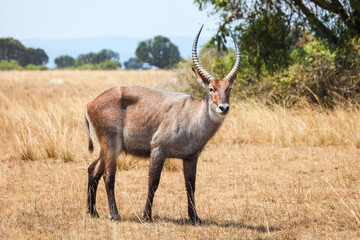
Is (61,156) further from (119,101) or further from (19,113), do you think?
(119,101)

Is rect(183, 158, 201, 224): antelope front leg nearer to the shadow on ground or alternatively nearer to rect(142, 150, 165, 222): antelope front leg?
the shadow on ground

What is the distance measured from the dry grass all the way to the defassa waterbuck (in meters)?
0.48

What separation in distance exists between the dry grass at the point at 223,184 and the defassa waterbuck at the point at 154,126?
48 cm

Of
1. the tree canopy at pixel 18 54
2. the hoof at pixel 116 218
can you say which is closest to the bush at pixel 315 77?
the hoof at pixel 116 218

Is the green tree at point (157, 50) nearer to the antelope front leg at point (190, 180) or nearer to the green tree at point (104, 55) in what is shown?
the green tree at point (104, 55)

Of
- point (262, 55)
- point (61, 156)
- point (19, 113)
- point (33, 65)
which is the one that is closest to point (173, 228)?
point (61, 156)

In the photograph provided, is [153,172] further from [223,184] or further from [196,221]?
[223,184]

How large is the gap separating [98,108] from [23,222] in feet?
5.27

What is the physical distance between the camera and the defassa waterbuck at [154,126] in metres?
5.40

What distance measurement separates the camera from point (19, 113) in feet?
35.6

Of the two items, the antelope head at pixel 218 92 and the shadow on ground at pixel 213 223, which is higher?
the antelope head at pixel 218 92

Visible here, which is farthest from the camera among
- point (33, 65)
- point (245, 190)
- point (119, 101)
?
point (33, 65)

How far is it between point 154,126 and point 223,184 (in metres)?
2.29

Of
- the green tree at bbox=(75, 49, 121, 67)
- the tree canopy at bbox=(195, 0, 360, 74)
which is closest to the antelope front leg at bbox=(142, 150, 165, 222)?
the tree canopy at bbox=(195, 0, 360, 74)
